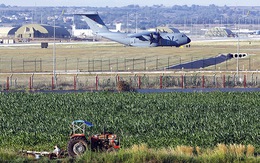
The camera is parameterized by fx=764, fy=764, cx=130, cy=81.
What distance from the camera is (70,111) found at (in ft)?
136

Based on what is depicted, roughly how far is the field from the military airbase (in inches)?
514

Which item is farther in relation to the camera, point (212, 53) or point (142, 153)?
point (212, 53)

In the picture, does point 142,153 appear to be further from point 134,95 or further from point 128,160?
point 134,95

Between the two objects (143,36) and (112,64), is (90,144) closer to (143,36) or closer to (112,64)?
(112,64)

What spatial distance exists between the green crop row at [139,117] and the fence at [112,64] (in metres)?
34.5

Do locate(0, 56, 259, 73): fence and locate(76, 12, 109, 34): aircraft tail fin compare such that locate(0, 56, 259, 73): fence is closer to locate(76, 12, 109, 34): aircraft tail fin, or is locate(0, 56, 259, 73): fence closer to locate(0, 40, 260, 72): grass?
locate(0, 40, 260, 72): grass

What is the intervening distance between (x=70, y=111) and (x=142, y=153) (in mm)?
16595

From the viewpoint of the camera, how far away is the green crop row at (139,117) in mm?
31516

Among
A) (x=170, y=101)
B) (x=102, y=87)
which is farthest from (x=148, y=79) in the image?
(x=170, y=101)

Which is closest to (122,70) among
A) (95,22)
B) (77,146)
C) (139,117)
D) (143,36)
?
(143,36)

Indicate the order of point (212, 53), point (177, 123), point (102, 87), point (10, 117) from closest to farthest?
point (177, 123) < point (10, 117) < point (102, 87) < point (212, 53)

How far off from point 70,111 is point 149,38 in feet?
230

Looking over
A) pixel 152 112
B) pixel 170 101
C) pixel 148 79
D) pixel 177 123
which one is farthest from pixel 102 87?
pixel 177 123

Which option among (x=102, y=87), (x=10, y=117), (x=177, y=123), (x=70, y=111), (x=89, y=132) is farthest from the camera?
(x=102, y=87)
